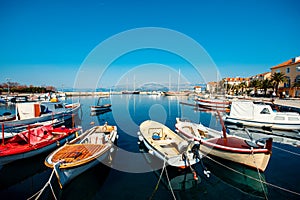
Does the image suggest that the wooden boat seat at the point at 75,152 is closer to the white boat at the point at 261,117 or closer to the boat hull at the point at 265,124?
the boat hull at the point at 265,124

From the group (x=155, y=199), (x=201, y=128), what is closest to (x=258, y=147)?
(x=201, y=128)

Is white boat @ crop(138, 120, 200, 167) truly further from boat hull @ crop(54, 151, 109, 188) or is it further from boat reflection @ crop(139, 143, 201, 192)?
boat hull @ crop(54, 151, 109, 188)

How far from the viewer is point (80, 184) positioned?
8.18 meters

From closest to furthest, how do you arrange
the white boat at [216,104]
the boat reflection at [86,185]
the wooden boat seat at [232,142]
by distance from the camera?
the boat reflection at [86,185] → the wooden boat seat at [232,142] → the white boat at [216,104]

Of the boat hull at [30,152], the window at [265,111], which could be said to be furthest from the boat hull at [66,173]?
the window at [265,111]

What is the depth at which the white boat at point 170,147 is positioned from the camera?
28.0ft

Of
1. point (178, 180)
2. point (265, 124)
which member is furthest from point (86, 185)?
point (265, 124)

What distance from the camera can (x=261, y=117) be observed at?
2169cm

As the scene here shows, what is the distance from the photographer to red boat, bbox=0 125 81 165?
9.36m

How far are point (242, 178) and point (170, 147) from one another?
4.58 m

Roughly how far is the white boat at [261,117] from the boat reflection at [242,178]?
1474cm

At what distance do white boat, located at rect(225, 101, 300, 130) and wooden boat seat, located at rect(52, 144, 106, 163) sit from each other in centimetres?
2114

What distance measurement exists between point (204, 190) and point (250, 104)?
1932 cm

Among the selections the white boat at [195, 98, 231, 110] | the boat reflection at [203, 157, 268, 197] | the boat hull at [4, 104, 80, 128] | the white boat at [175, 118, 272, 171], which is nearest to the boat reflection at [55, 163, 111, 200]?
the boat reflection at [203, 157, 268, 197]
